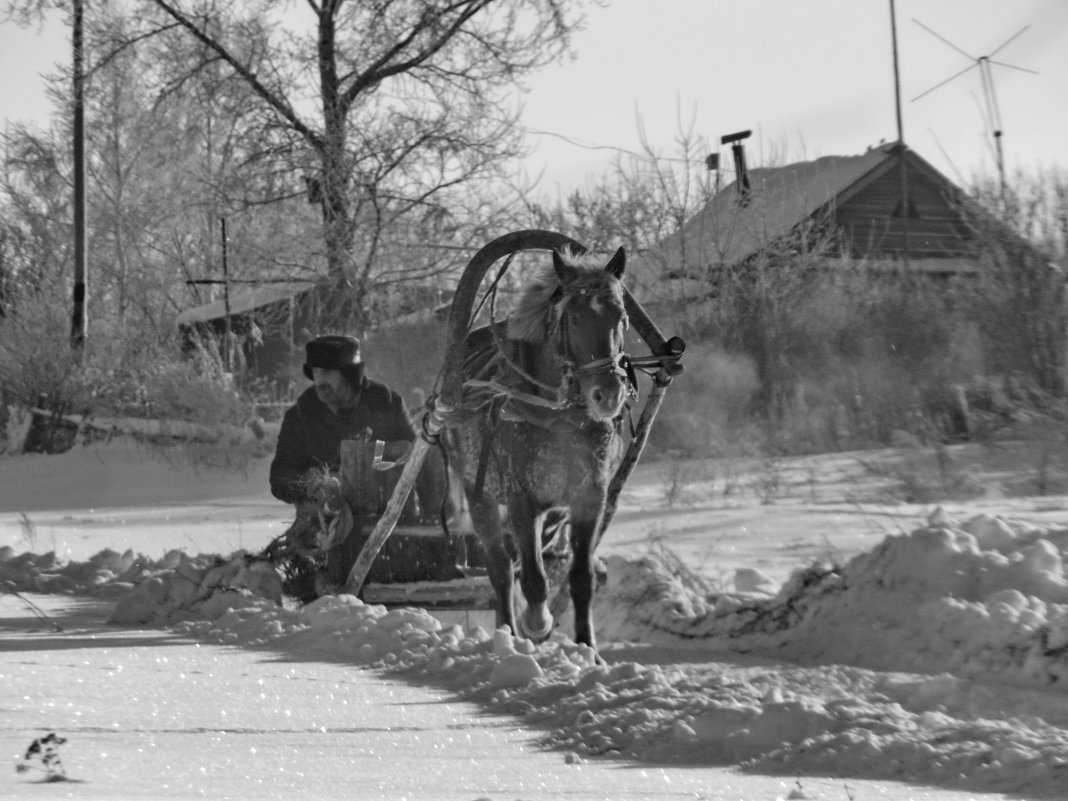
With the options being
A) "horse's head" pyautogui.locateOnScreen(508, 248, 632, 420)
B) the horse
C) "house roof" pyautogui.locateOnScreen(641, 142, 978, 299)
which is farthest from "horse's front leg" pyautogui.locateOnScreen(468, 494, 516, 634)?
"house roof" pyautogui.locateOnScreen(641, 142, 978, 299)

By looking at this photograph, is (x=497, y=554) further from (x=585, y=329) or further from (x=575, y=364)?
(x=585, y=329)

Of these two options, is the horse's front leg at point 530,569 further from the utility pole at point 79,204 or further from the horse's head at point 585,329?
the utility pole at point 79,204

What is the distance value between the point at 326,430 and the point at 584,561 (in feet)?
9.61

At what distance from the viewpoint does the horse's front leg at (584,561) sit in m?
7.84

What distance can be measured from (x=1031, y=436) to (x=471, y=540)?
27.9ft

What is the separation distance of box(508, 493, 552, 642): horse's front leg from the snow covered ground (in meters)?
0.28

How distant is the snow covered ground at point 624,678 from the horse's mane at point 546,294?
1427 mm

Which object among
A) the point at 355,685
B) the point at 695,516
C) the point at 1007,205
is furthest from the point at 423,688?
the point at 1007,205

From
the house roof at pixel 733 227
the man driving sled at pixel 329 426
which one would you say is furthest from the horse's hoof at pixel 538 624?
the house roof at pixel 733 227

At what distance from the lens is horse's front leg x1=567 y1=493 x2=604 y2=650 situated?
25.7ft

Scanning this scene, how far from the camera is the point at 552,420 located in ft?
25.2

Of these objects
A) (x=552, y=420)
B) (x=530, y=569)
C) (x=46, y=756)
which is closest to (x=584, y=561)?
(x=530, y=569)

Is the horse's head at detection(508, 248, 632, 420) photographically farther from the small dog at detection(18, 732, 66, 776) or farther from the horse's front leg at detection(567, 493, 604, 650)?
the small dog at detection(18, 732, 66, 776)

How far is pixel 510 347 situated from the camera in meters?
8.09
